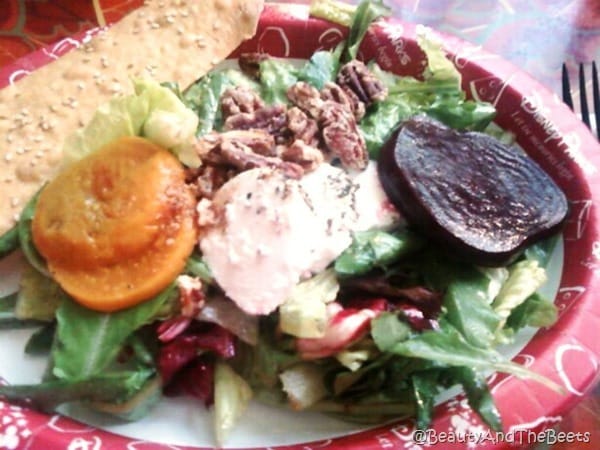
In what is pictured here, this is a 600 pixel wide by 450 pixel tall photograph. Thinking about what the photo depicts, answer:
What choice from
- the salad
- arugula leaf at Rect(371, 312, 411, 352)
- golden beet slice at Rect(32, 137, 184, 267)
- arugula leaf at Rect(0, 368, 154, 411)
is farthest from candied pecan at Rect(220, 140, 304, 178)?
arugula leaf at Rect(0, 368, 154, 411)

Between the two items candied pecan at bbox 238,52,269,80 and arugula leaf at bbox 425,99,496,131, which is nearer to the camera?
arugula leaf at bbox 425,99,496,131

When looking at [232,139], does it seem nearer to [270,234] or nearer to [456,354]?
[270,234]

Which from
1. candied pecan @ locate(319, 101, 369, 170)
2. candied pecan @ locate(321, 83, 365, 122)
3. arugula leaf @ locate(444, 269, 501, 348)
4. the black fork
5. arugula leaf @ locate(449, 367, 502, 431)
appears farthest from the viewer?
the black fork

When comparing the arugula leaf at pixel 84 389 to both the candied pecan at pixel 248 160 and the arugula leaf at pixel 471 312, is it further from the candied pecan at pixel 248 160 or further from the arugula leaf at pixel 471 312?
the arugula leaf at pixel 471 312

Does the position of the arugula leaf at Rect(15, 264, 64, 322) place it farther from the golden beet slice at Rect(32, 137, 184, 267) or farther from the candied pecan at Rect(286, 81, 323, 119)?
the candied pecan at Rect(286, 81, 323, 119)

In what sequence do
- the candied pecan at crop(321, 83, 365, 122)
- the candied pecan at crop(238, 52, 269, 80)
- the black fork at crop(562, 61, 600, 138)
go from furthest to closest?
the black fork at crop(562, 61, 600, 138), the candied pecan at crop(238, 52, 269, 80), the candied pecan at crop(321, 83, 365, 122)

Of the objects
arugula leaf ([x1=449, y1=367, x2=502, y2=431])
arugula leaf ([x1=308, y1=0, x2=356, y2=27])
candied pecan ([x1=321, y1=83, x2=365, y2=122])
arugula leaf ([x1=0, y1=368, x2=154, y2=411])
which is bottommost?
arugula leaf ([x1=0, y1=368, x2=154, y2=411])

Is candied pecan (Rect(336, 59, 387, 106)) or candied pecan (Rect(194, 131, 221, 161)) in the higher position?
candied pecan (Rect(336, 59, 387, 106))
